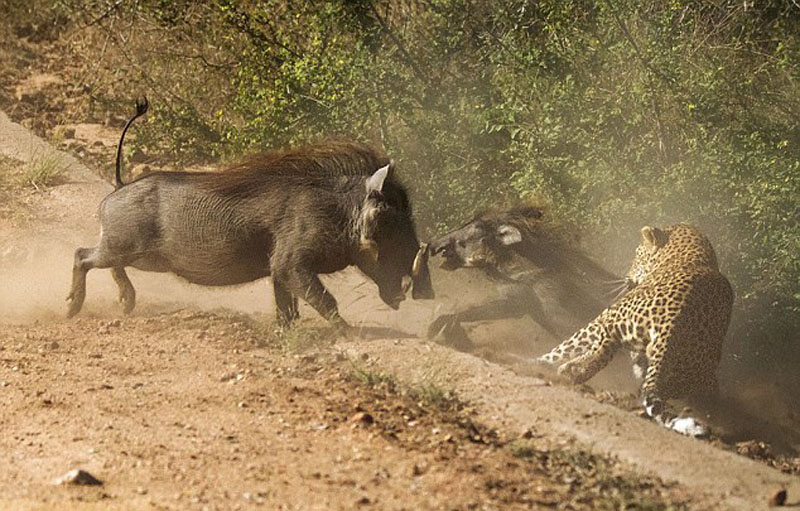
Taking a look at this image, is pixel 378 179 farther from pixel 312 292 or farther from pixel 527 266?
pixel 527 266

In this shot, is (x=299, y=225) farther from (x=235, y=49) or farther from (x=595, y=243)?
(x=235, y=49)

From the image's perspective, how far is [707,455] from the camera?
5.34 metres

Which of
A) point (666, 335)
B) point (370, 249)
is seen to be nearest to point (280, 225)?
point (370, 249)

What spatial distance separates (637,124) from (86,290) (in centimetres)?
468

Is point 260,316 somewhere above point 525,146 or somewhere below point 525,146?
below

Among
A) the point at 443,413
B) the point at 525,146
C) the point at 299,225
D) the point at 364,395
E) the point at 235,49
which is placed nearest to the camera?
the point at 443,413

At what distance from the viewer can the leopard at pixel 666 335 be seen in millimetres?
7395

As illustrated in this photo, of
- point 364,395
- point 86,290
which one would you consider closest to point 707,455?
point 364,395

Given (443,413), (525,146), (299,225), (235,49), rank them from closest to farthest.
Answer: (443,413)
(299,225)
(525,146)
(235,49)

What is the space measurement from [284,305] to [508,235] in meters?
2.06

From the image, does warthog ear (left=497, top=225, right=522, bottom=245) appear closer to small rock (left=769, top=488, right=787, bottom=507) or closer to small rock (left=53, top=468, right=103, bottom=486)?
small rock (left=769, top=488, right=787, bottom=507)

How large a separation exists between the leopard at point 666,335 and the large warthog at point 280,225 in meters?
1.38

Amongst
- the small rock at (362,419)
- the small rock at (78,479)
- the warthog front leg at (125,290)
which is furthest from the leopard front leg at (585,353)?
the small rock at (78,479)

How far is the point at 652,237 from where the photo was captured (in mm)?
8422
